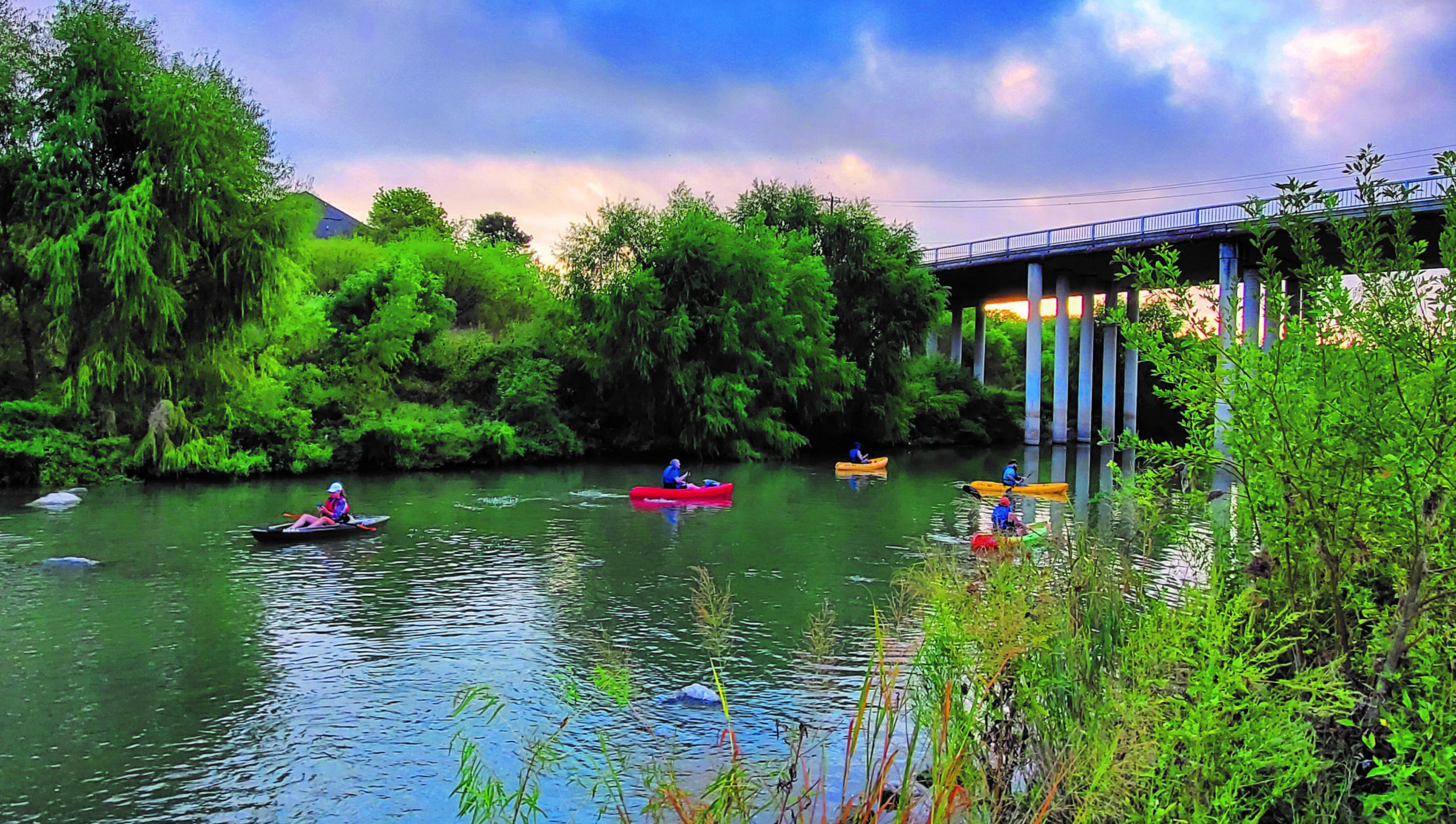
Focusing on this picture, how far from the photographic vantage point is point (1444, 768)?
355 centimetres

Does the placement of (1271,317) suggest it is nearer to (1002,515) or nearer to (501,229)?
(1002,515)

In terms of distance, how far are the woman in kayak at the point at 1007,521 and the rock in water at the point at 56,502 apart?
18943mm

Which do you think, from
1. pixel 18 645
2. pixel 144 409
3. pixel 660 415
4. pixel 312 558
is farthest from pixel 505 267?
A: pixel 18 645

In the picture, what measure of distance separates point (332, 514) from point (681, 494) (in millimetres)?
8490

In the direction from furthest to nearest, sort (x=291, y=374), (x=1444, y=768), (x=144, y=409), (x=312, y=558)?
1. (x=291, y=374)
2. (x=144, y=409)
3. (x=312, y=558)
4. (x=1444, y=768)

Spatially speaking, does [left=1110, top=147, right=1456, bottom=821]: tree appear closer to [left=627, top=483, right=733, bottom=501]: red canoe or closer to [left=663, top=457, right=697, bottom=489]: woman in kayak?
[left=627, top=483, right=733, bottom=501]: red canoe

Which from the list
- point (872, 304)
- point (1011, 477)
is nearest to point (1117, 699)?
point (1011, 477)

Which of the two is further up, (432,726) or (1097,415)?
(1097,415)

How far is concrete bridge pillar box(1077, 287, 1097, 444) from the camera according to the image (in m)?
48.3

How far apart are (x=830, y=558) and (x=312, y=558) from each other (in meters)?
8.66

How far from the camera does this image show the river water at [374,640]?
7680 mm

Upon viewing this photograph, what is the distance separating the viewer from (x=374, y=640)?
1148 centimetres

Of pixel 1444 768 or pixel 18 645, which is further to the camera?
pixel 18 645

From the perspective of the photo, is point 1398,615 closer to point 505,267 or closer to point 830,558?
point 830,558
